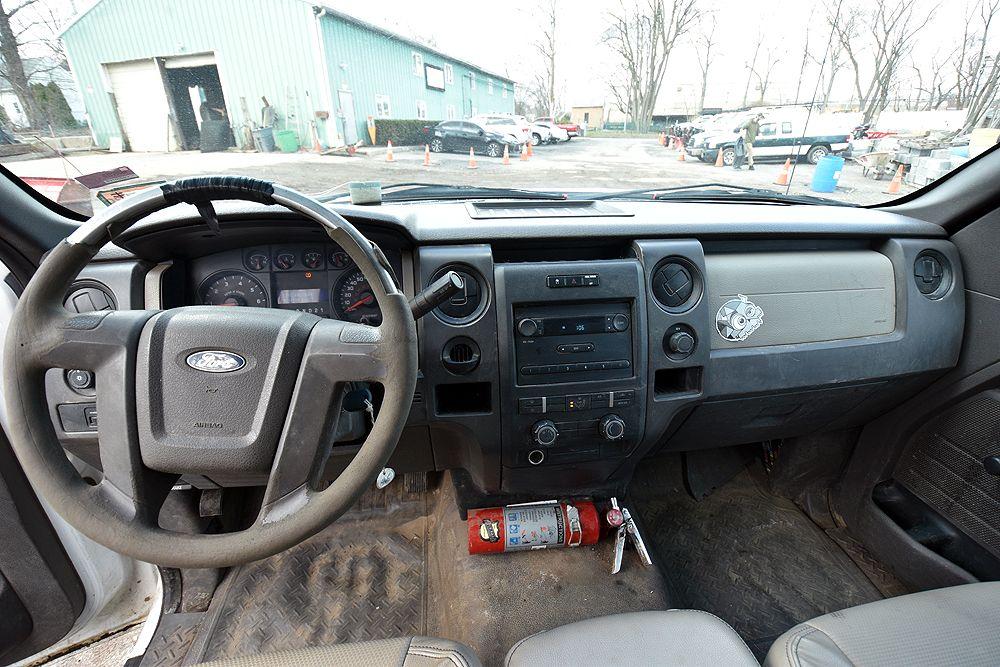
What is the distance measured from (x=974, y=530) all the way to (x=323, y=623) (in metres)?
2.43

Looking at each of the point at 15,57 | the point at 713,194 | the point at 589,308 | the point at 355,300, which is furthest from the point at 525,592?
the point at 15,57

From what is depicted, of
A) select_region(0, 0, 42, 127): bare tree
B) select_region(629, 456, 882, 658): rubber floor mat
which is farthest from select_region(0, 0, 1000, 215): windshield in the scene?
select_region(629, 456, 882, 658): rubber floor mat

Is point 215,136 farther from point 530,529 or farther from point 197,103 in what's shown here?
point 530,529

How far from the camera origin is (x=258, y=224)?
1300 mm

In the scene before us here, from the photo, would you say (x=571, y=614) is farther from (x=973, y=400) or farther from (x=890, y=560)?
(x=973, y=400)

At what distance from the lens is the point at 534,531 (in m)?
1.92

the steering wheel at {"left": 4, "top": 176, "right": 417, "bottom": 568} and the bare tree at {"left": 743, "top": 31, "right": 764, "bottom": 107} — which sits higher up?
the bare tree at {"left": 743, "top": 31, "right": 764, "bottom": 107}

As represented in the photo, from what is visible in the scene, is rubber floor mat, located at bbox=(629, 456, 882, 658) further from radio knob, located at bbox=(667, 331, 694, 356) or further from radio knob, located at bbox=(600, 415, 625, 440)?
radio knob, located at bbox=(667, 331, 694, 356)

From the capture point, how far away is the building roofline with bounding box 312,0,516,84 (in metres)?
1.57

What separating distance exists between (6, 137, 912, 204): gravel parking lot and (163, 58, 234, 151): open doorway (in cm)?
5

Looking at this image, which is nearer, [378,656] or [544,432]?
[378,656]

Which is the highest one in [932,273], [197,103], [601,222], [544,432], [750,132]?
[197,103]

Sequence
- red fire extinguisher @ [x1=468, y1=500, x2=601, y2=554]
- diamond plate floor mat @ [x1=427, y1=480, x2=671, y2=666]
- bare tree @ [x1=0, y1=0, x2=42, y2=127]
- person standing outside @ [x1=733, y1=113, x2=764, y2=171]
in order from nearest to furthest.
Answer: bare tree @ [x1=0, y1=0, x2=42, y2=127] → diamond plate floor mat @ [x1=427, y1=480, x2=671, y2=666] → person standing outside @ [x1=733, y1=113, x2=764, y2=171] → red fire extinguisher @ [x1=468, y1=500, x2=601, y2=554]

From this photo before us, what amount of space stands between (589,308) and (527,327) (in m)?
0.21
